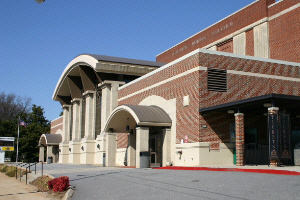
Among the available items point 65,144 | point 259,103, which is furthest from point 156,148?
point 65,144

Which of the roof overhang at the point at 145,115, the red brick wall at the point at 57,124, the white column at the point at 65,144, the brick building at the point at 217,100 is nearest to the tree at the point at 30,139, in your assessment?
the red brick wall at the point at 57,124

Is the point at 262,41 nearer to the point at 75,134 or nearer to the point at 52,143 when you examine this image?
the point at 75,134

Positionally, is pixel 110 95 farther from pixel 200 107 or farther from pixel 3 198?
pixel 3 198

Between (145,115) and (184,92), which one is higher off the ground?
(184,92)

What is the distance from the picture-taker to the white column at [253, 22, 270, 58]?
110 ft

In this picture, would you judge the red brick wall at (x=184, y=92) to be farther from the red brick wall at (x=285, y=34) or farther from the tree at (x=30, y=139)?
the tree at (x=30, y=139)

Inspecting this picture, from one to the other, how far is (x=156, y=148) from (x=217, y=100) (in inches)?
278

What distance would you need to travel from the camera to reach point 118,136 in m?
34.4

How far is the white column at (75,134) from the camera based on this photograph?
4266cm

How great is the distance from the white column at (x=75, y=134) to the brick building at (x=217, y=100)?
17.8ft

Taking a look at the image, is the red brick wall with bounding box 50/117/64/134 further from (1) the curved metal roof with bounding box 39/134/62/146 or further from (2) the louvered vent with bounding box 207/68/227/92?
(2) the louvered vent with bounding box 207/68/227/92

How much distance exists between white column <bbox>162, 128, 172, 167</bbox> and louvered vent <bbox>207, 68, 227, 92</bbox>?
14.7 ft

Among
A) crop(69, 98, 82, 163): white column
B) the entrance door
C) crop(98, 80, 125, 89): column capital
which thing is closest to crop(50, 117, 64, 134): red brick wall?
crop(69, 98, 82, 163): white column

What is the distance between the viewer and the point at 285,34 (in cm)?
3212
